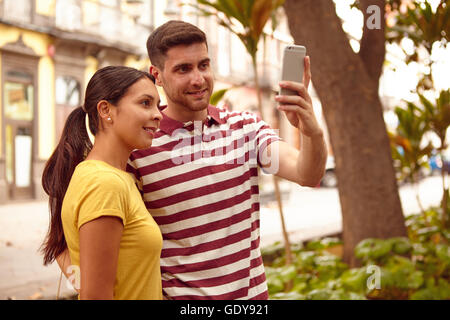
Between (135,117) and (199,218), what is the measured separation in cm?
37

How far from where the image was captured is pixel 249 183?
148 centimetres

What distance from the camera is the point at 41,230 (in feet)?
25.1

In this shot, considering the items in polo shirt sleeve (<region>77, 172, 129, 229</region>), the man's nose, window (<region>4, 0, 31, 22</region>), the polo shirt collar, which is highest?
window (<region>4, 0, 31, 22</region>)

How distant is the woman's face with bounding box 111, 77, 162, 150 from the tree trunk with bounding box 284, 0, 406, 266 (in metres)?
2.81

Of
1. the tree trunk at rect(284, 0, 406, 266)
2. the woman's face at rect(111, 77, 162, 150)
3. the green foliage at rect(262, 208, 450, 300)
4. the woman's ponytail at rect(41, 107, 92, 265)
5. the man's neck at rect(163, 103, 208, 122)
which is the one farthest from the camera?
the tree trunk at rect(284, 0, 406, 266)

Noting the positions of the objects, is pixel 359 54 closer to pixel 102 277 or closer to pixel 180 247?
pixel 180 247

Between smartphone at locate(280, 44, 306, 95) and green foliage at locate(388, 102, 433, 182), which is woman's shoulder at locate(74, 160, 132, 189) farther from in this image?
green foliage at locate(388, 102, 433, 182)

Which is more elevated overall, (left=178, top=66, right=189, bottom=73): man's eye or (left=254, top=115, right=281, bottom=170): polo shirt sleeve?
(left=178, top=66, right=189, bottom=73): man's eye

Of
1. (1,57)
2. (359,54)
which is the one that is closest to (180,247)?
(359,54)

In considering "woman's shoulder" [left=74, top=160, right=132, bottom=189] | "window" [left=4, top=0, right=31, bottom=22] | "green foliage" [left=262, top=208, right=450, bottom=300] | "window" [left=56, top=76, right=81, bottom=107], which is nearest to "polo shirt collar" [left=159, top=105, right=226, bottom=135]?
"woman's shoulder" [left=74, top=160, right=132, bottom=189]

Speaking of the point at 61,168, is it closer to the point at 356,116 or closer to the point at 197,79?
the point at 197,79

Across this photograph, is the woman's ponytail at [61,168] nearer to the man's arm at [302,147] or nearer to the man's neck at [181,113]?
the man's neck at [181,113]

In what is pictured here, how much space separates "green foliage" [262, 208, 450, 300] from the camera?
111 inches
